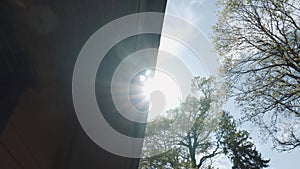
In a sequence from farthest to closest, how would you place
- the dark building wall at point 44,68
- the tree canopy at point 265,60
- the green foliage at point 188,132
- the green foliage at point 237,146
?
1. the green foliage at point 237,146
2. the green foliage at point 188,132
3. the tree canopy at point 265,60
4. the dark building wall at point 44,68

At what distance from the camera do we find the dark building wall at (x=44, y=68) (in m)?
0.48

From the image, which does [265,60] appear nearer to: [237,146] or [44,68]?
[44,68]

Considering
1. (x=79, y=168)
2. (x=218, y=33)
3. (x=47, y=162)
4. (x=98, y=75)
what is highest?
(x=218, y=33)

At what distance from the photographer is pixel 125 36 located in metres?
1.02

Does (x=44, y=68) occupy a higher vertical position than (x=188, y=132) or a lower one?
lower

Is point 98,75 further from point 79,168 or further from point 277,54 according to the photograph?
point 277,54

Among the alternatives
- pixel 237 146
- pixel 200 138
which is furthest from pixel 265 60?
pixel 237 146

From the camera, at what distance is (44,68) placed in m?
0.76

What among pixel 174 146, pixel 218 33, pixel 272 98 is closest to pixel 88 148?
pixel 272 98

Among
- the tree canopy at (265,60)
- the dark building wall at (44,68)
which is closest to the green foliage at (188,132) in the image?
the tree canopy at (265,60)

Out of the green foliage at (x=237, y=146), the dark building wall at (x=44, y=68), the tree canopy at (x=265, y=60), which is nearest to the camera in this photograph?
the dark building wall at (x=44, y=68)

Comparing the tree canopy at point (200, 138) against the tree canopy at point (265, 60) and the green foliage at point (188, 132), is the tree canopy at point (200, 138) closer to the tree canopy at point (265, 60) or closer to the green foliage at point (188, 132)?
the green foliage at point (188, 132)

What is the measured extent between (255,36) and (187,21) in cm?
220

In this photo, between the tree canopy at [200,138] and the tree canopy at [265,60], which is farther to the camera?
the tree canopy at [200,138]
